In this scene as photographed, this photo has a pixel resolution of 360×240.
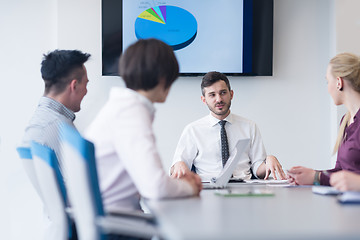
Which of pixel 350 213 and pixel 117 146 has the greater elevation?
pixel 117 146

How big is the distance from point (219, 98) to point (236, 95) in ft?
3.07

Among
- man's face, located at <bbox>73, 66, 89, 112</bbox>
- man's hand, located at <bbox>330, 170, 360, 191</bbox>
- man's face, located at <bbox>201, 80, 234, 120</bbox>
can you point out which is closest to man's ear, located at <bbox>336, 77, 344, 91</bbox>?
man's hand, located at <bbox>330, 170, 360, 191</bbox>

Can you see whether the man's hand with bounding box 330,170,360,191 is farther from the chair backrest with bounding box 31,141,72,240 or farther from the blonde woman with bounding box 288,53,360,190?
the chair backrest with bounding box 31,141,72,240

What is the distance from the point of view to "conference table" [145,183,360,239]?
3.82 feet

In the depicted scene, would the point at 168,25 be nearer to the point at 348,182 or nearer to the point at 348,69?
the point at 348,69

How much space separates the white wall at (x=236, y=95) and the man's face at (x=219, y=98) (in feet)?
2.65

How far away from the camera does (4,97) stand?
487 cm

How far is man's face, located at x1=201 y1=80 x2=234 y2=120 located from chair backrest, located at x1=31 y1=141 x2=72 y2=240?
73.7 inches

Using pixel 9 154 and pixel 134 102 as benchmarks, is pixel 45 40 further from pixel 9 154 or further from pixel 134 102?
pixel 134 102

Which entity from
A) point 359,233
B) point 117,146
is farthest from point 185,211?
point 359,233

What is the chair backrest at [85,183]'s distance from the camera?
1.55 m

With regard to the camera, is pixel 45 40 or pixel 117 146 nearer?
pixel 117 146

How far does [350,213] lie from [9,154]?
3.99 m

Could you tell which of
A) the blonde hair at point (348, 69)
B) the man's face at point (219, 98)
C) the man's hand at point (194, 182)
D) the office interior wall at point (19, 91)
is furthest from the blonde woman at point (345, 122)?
the office interior wall at point (19, 91)
